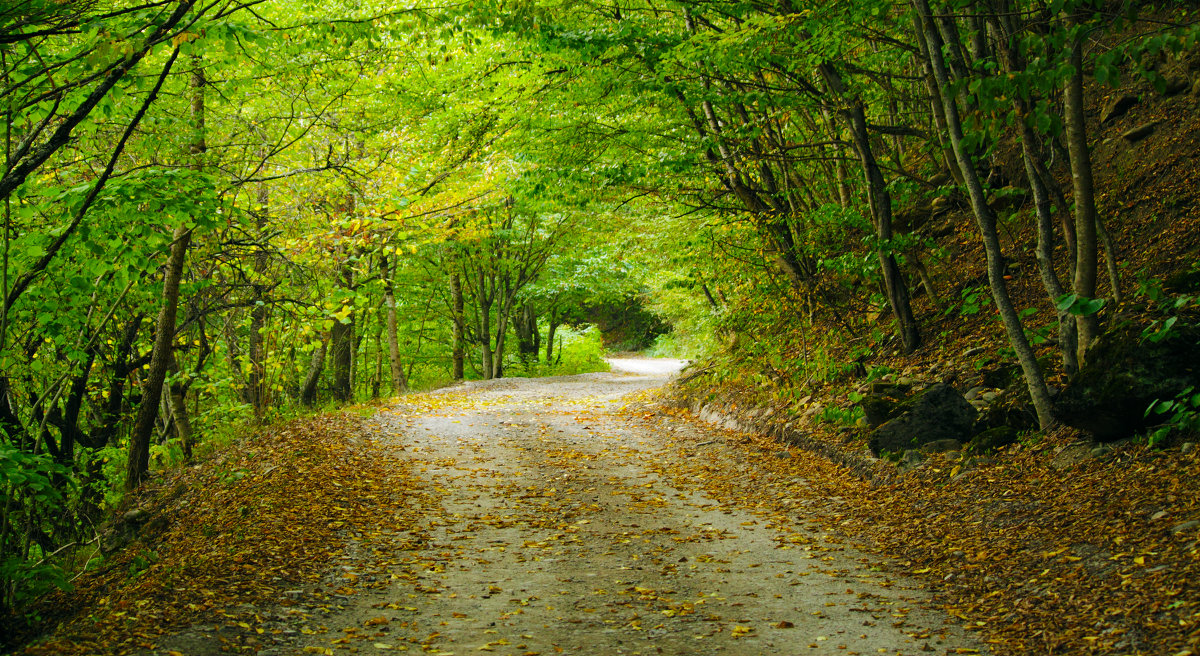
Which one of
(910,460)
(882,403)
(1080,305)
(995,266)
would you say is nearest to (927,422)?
(910,460)

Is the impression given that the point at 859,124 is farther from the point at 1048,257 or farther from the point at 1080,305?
the point at 1080,305

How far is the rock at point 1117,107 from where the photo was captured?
9.24m

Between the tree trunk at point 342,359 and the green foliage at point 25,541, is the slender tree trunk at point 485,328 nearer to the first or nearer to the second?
the tree trunk at point 342,359

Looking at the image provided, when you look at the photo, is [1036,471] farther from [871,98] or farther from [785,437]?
[871,98]

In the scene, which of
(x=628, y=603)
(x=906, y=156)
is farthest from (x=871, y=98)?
(x=628, y=603)

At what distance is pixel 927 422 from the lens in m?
7.14

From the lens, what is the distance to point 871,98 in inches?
389


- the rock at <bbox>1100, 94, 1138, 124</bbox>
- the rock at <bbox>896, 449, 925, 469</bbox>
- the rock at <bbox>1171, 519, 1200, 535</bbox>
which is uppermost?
the rock at <bbox>1100, 94, 1138, 124</bbox>

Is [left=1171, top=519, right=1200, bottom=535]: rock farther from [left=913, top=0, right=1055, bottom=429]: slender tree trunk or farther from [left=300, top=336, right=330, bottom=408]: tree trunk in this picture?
[left=300, top=336, right=330, bottom=408]: tree trunk

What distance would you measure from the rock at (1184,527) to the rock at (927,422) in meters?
2.84

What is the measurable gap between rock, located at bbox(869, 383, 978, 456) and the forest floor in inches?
22.5

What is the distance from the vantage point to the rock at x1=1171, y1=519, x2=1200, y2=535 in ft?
13.4

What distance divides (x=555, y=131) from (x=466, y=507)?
565 cm

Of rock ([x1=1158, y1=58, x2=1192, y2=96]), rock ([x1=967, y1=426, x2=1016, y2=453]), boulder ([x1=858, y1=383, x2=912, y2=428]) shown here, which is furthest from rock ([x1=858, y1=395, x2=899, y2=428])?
rock ([x1=1158, y1=58, x2=1192, y2=96])
